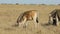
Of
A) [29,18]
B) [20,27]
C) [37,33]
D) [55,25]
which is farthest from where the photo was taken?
[55,25]

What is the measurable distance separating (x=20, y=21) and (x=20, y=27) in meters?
0.41

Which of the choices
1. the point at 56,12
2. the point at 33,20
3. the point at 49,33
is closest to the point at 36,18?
the point at 33,20

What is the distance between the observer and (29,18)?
1475cm

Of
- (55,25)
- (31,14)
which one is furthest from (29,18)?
(55,25)

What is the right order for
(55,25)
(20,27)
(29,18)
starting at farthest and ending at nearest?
1. (55,25)
2. (29,18)
3. (20,27)

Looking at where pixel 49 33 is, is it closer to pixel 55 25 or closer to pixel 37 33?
pixel 37 33

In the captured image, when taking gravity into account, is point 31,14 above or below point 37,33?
above

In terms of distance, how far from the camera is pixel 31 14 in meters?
15.2

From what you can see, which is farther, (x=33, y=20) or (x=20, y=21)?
(x=33, y=20)

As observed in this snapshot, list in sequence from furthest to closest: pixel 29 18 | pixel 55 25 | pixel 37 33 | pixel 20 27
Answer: pixel 55 25 → pixel 29 18 → pixel 20 27 → pixel 37 33

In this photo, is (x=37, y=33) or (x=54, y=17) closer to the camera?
(x=37, y=33)

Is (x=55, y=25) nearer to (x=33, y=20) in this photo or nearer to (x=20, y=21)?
(x=33, y=20)

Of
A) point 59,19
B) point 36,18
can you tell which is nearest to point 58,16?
point 59,19

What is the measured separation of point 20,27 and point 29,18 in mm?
1160
